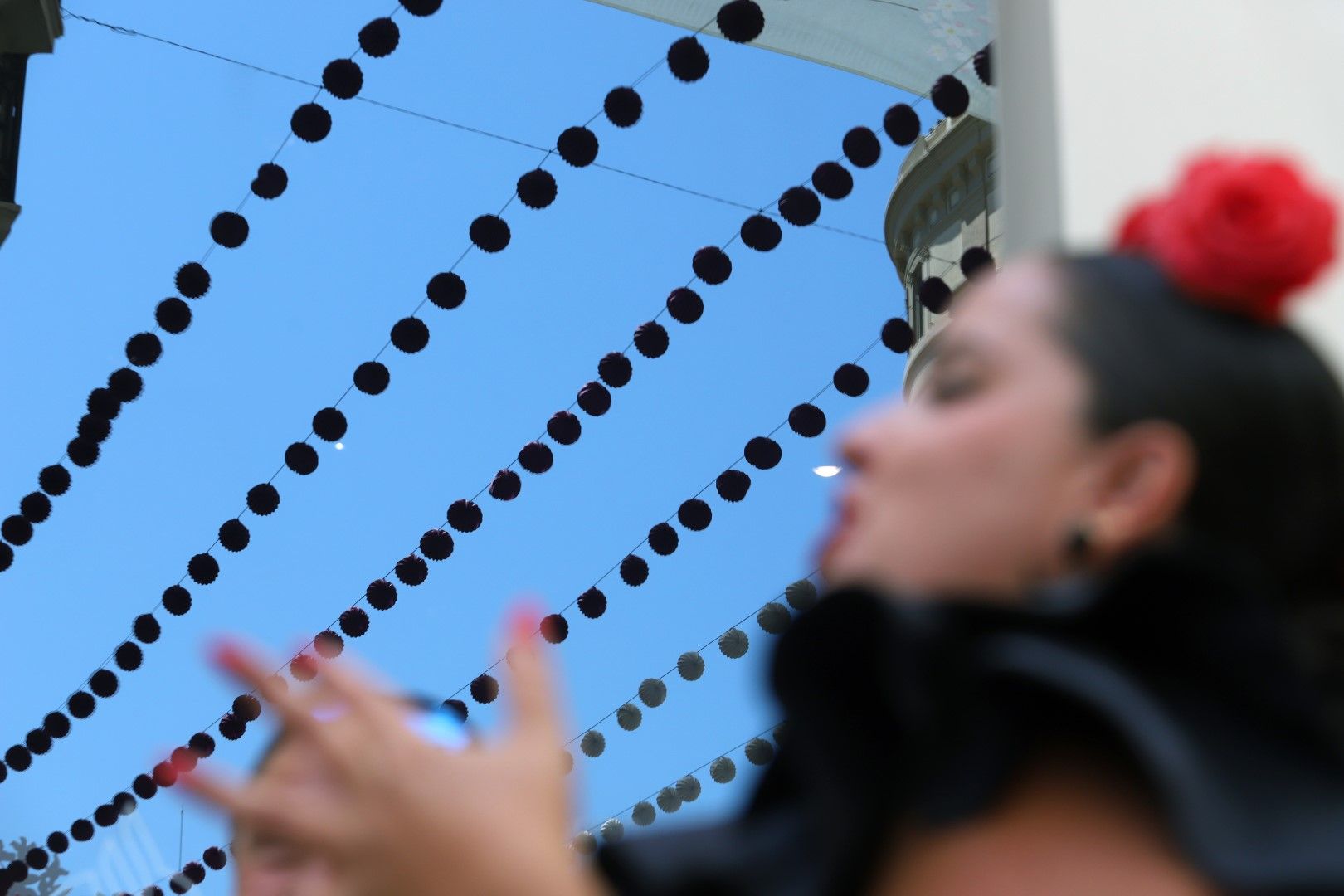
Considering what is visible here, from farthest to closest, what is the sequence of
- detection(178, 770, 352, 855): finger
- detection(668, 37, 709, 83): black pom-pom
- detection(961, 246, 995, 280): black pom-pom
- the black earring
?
detection(668, 37, 709, 83): black pom-pom, detection(961, 246, 995, 280): black pom-pom, the black earring, detection(178, 770, 352, 855): finger

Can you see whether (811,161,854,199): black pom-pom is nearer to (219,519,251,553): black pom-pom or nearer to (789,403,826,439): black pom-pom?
(789,403,826,439): black pom-pom

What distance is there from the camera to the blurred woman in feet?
2.56

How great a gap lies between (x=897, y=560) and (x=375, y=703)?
288 millimetres

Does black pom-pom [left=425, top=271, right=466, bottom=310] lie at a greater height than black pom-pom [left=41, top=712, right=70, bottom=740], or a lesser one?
greater

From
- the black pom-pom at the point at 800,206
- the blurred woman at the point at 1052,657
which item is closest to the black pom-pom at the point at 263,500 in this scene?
the black pom-pom at the point at 800,206

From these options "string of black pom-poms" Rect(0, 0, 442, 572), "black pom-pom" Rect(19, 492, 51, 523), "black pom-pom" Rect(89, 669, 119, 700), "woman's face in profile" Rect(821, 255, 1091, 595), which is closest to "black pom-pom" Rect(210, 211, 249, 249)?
"string of black pom-poms" Rect(0, 0, 442, 572)

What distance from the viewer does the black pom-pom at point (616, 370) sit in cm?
567

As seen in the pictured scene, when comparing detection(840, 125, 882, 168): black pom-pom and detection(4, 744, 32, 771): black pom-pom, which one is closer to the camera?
detection(840, 125, 882, 168): black pom-pom

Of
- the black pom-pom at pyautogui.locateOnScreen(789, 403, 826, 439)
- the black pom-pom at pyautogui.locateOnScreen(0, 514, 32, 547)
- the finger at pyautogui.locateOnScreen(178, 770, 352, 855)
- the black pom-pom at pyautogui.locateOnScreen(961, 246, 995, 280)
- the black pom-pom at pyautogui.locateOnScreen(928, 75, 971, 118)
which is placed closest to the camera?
the finger at pyautogui.locateOnScreen(178, 770, 352, 855)

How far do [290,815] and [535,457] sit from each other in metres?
5.33

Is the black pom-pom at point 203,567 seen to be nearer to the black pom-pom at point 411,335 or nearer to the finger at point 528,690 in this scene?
the black pom-pom at point 411,335

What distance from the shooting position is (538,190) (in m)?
5.30

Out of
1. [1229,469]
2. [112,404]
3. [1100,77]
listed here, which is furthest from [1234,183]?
[112,404]

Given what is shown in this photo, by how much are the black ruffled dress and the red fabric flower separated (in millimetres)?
178
